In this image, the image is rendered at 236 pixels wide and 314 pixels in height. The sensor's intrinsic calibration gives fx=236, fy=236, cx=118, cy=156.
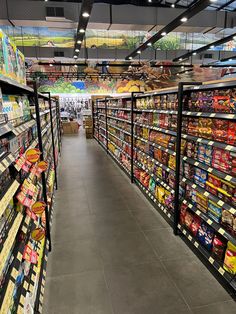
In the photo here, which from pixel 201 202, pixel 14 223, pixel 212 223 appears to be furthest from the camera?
pixel 201 202

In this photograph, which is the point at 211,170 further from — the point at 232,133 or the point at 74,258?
the point at 74,258

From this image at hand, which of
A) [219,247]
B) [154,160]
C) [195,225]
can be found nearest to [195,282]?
[219,247]

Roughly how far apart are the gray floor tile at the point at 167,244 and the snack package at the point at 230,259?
2.23ft

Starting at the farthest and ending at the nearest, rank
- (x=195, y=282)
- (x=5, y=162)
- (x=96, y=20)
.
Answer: (x=96, y=20) → (x=195, y=282) → (x=5, y=162)

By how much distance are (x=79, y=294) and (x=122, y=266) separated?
2.15 ft

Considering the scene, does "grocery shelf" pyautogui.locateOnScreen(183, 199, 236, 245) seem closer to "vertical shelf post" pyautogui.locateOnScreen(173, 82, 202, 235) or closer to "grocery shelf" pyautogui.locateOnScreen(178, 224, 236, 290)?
"vertical shelf post" pyautogui.locateOnScreen(173, 82, 202, 235)

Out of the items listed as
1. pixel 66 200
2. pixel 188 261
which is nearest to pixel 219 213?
pixel 188 261

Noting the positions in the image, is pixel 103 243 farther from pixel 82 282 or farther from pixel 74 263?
pixel 82 282

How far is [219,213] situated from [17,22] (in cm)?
777

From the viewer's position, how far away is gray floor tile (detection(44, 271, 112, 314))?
2389 mm

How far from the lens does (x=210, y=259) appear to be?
2.83m

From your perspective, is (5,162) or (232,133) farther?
(232,133)

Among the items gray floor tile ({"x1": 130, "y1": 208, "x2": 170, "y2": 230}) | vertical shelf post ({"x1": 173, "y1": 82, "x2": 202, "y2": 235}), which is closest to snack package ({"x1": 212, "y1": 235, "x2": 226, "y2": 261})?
vertical shelf post ({"x1": 173, "y1": 82, "x2": 202, "y2": 235})

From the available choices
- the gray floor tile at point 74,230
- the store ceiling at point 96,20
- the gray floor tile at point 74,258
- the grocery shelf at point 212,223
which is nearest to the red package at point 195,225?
the grocery shelf at point 212,223
